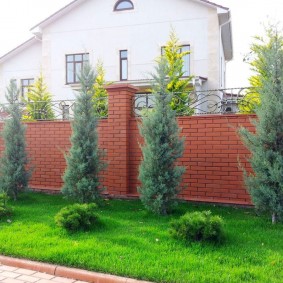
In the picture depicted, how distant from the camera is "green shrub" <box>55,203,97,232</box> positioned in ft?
16.0

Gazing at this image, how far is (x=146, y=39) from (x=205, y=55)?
318 centimetres

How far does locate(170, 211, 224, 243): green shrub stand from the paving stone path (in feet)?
4.60

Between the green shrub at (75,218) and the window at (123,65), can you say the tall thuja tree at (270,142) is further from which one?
the window at (123,65)

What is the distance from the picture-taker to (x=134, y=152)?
23.3 ft

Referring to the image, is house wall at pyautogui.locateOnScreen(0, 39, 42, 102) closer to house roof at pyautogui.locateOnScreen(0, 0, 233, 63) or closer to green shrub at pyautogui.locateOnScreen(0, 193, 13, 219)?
house roof at pyautogui.locateOnScreen(0, 0, 233, 63)

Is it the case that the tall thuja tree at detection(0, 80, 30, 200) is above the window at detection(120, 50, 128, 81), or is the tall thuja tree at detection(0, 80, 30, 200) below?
below

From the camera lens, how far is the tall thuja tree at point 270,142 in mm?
4996

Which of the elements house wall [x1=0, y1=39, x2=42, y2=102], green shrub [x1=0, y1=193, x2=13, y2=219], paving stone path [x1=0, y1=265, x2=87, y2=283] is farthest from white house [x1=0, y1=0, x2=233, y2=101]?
paving stone path [x1=0, y1=265, x2=87, y2=283]

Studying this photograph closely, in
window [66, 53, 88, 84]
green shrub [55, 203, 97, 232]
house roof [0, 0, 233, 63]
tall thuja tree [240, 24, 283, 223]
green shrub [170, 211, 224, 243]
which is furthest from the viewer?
window [66, 53, 88, 84]

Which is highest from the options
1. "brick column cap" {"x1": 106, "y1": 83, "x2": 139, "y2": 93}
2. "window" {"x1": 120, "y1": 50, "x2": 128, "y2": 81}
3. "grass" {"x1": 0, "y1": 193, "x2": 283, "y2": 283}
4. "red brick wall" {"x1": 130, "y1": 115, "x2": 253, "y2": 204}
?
"window" {"x1": 120, "y1": 50, "x2": 128, "y2": 81}

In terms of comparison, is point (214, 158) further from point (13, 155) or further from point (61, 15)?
point (61, 15)

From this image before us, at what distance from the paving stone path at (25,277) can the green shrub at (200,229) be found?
140cm

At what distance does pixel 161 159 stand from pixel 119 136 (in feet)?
5.39

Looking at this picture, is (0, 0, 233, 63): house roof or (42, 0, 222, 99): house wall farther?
(42, 0, 222, 99): house wall
